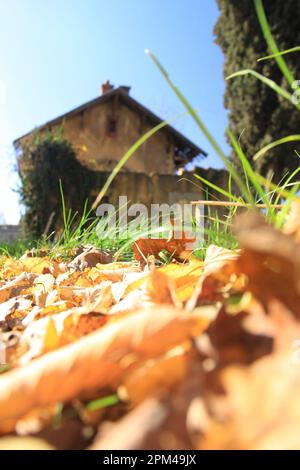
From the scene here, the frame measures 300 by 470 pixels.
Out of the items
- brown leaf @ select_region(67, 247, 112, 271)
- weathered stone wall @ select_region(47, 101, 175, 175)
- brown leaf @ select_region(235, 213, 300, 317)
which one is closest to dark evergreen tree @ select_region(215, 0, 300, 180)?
weathered stone wall @ select_region(47, 101, 175, 175)

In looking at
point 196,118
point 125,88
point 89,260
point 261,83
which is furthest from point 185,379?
point 125,88

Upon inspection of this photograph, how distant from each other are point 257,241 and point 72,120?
18102mm

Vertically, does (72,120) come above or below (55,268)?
above

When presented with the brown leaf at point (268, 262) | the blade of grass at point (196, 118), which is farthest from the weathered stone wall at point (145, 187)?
the brown leaf at point (268, 262)

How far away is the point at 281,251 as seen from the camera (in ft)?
1.53

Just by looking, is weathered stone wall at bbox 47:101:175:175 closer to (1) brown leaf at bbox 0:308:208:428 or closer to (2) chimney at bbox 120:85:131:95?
(2) chimney at bbox 120:85:131:95

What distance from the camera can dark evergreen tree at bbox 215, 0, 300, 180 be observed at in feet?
Result: 45.0

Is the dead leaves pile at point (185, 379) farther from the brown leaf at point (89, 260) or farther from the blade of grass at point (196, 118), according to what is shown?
the brown leaf at point (89, 260)

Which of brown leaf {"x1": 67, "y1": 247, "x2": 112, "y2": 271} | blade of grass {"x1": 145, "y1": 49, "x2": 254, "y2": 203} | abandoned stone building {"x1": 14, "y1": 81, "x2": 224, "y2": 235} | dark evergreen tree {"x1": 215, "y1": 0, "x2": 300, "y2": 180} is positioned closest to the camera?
blade of grass {"x1": 145, "y1": 49, "x2": 254, "y2": 203}

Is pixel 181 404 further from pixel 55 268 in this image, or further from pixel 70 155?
pixel 70 155

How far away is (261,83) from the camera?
1438 cm

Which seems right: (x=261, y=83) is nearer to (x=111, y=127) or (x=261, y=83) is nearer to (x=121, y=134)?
(x=121, y=134)

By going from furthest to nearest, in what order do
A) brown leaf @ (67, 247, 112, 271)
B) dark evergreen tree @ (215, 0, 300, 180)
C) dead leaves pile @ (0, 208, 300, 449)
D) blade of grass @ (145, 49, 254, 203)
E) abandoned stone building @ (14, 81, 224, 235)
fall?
1. abandoned stone building @ (14, 81, 224, 235)
2. dark evergreen tree @ (215, 0, 300, 180)
3. brown leaf @ (67, 247, 112, 271)
4. blade of grass @ (145, 49, 254, 203)
5. dead leaves pile @ (0, 208, 300, 449)
